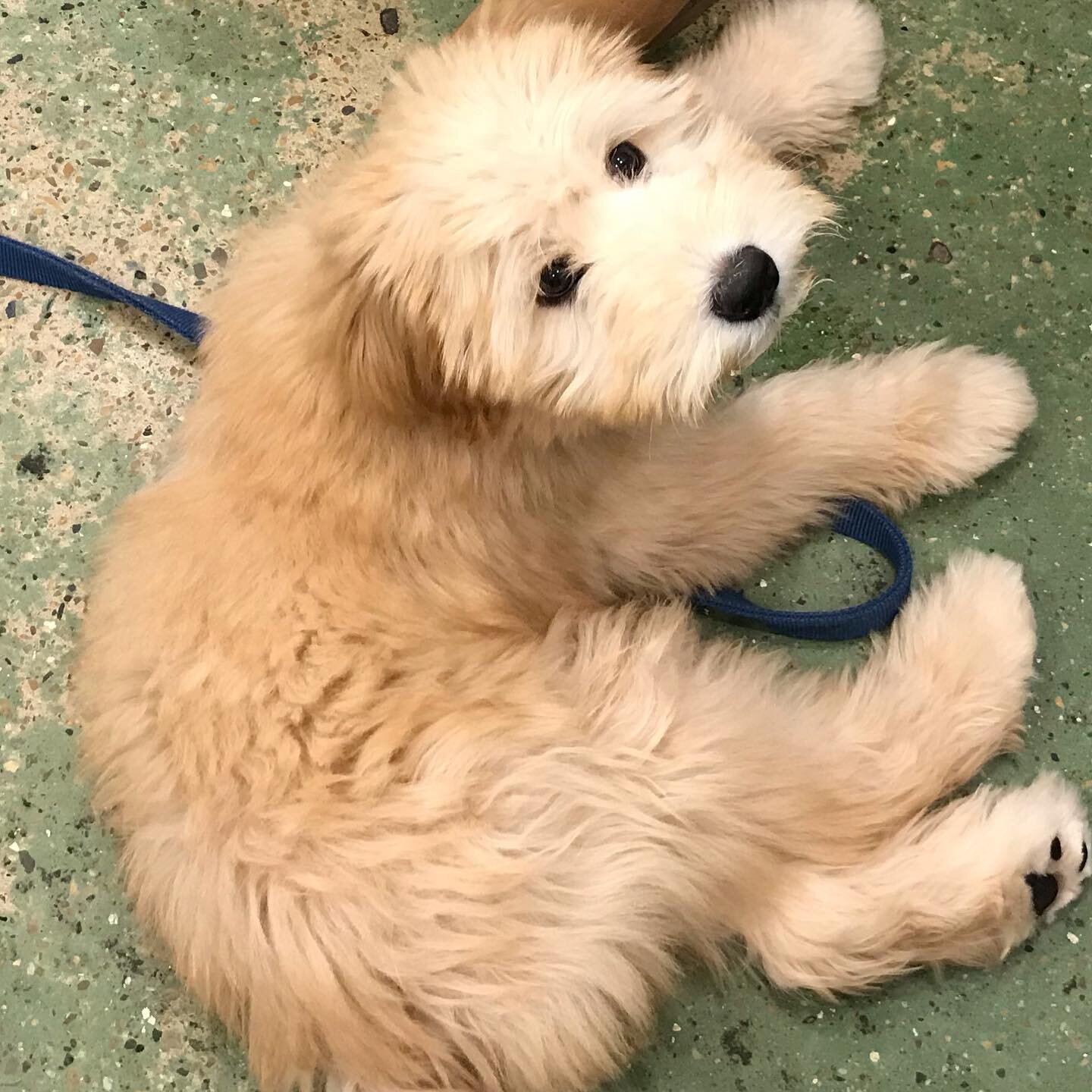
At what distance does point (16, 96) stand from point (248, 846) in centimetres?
154

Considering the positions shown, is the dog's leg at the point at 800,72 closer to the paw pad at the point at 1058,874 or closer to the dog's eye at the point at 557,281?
the dog's eye at the point at 557,281

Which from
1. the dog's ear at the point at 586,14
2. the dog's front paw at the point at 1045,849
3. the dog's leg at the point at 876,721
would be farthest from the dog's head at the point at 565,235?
the dog's front paw at the point at 1045,849

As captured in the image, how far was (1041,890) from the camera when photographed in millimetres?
1312

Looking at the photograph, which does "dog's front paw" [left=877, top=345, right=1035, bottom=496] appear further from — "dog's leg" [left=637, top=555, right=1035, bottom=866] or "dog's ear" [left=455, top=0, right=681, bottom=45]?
"dog's ear" [left=455, top=0, right=681, bottom=45]

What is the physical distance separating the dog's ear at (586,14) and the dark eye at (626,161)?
232 millimetres

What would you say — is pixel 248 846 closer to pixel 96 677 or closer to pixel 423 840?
pixel 423 840

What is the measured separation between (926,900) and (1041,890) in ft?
0.60

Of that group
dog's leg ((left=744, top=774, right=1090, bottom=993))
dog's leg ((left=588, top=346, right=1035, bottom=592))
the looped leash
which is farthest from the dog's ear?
dog's leg ((left=744, top=774, right=1090, bottom=993))

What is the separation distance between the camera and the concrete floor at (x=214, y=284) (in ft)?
4.57

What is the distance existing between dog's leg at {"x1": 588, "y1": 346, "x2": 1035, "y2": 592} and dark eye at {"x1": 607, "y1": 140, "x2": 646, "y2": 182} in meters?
0.40

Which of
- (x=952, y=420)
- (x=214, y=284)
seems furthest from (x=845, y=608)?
(x=214, y=284)

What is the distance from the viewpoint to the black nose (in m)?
1.05

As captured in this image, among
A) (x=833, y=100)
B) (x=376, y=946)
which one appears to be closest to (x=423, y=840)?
(x=376, y=946)

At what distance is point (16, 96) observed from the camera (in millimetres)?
1882
